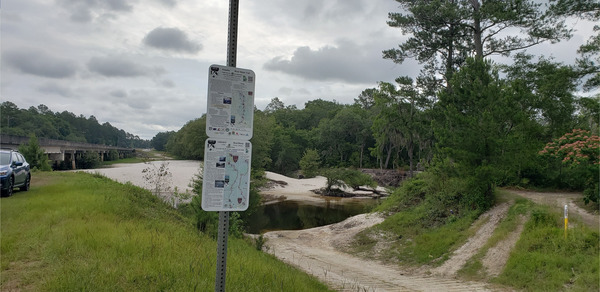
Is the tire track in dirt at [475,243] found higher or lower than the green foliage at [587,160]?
lower

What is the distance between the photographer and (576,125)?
1908 centimetres

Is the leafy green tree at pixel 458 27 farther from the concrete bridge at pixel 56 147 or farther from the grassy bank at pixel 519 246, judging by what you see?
the concrete bridge at pixel 56 147

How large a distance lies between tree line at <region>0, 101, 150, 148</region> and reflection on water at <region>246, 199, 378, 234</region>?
66.4 ft

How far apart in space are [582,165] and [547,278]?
434 cm

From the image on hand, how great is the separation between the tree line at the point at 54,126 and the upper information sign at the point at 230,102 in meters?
33.2

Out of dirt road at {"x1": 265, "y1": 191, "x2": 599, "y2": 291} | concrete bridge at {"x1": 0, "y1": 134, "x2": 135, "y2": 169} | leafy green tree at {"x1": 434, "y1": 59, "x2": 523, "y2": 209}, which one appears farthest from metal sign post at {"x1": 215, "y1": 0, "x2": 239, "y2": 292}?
concrete bridge at {"x1": 0, "y1": 134, "x2": 135, "y2": 169}

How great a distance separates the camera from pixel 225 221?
9.90ft

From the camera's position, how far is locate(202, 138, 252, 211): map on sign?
288 centimetres

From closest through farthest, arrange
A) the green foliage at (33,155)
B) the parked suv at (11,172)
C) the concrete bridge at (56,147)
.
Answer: the parked suv at (11,172), the green foliage at (33,155), the concrete bridge at (56,147)

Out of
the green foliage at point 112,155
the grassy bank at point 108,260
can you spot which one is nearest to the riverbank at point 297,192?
the grassy bank at point 108,260

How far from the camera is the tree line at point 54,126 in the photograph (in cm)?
6569

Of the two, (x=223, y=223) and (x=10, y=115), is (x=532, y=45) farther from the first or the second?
(x=10, y=115)

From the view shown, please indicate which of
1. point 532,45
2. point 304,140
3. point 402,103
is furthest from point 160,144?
point 532,45

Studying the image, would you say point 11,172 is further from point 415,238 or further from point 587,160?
point 587,160
